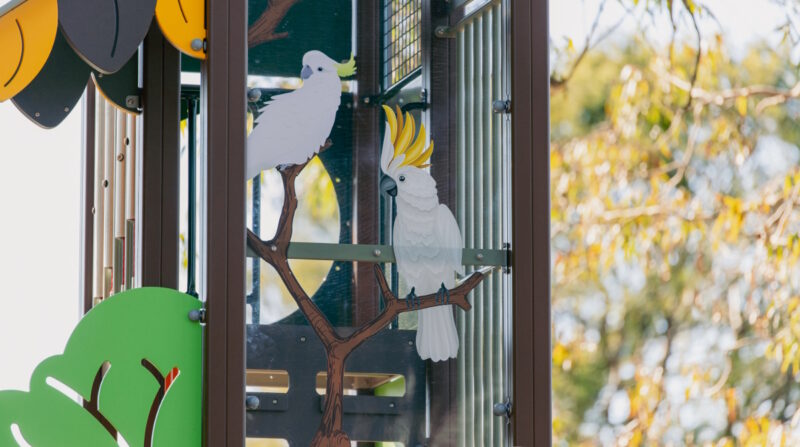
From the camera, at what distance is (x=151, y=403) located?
84.8 inches

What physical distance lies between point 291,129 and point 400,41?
0.26m

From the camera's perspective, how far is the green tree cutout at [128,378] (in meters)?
2.10

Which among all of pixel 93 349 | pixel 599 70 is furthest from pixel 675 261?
pixel 93 349

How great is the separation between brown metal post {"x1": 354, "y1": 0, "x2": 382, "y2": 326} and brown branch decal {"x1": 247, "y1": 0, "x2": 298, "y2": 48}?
0.13 m

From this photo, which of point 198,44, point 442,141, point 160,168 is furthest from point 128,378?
point 442,141

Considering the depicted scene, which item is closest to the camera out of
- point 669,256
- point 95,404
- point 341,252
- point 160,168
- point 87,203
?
point 95,404

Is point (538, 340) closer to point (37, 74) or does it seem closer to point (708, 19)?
point (37, 74)

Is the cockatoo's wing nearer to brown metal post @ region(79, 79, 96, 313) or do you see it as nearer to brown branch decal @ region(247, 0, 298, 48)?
brown branch decal @ region(247, 0, 298, 48)

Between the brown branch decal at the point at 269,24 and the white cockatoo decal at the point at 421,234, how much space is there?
0.78ft

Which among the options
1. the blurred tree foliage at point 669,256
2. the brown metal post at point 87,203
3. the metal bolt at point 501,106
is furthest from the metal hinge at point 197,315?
the blurred tree foliage at point 669,256

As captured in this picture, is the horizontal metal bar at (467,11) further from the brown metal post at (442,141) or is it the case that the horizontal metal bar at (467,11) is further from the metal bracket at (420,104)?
Result: the metal bracket at (420,104)

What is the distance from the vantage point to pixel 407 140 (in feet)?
7.48

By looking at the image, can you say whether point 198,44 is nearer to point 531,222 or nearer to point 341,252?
point 341,252

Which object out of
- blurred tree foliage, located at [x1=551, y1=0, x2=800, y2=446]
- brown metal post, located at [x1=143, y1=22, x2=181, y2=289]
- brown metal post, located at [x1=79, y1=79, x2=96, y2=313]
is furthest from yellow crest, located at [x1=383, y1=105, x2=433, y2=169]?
blurred tree foliage, located at [x1=551, y1=0, x2=800, y2=446]
